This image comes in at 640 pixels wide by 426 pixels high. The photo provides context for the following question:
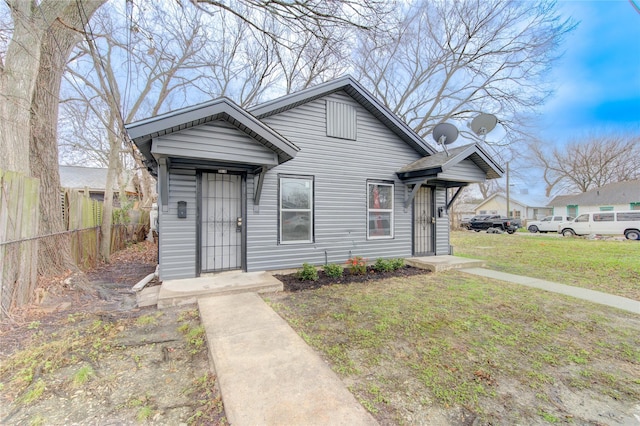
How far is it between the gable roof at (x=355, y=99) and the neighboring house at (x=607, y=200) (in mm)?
29114

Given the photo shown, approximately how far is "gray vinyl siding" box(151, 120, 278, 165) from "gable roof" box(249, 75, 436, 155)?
1100 millimetres

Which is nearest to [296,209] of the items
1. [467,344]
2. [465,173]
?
[467,344]

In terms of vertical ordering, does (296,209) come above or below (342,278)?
above

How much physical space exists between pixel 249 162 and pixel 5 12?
4.99 meters

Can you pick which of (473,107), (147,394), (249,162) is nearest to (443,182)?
(249,162)

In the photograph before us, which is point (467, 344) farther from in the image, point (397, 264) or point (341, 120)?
point (341, 120)

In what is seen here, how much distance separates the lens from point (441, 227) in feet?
27.3

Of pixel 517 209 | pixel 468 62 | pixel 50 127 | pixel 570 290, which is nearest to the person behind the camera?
pixel 50 127

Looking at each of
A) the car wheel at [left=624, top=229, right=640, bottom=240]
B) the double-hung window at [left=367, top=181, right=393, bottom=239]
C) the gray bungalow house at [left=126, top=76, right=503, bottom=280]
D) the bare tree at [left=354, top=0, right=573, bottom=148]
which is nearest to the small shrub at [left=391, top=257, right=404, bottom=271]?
the gray bungalow house at [left=126, top=76, right=503, bottom=280]

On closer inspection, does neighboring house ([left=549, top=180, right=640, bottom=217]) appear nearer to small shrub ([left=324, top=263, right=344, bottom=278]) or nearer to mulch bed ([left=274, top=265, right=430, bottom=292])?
mulch bed ([left=274, top=265, right=430, bottom=292])

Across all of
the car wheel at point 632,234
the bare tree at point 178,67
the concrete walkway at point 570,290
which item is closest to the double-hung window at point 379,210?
the concrete walkway at point 570,290

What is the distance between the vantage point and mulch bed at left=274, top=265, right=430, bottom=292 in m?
5.35

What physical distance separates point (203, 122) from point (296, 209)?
2.63m

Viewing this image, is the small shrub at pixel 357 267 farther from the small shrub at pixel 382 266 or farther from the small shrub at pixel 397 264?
the small shrub at pixel 397 264
